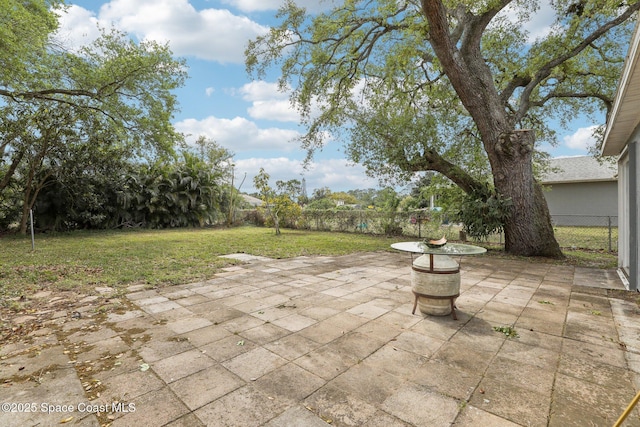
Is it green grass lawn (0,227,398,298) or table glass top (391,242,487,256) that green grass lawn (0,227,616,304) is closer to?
green grass lawn (0,227,398,298)

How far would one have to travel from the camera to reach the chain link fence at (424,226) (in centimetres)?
947

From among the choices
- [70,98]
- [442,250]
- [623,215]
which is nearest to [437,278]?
[442,250]

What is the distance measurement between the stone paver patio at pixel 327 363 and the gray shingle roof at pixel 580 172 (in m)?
14.6

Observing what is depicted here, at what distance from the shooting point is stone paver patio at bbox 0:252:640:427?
67.9 inches

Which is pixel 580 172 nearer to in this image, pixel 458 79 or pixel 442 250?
pixel 458 79

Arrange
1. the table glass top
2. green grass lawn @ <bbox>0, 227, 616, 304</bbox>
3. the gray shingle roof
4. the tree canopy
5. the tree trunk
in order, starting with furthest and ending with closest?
the gray shingle roof → the tree trunk → the tree canopy → green grass lawn @ <bbox>0, 227, 616, 304</bbox> → the table glass top

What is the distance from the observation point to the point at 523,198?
24.0 feet

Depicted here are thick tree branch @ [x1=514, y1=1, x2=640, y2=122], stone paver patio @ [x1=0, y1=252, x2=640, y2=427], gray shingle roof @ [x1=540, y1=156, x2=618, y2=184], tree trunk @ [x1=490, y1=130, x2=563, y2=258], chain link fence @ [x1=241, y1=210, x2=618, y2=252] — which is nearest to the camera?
stone paver patio @ [x1=0, y1=252, x2=640, y2=427]

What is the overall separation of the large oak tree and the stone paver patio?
418cm

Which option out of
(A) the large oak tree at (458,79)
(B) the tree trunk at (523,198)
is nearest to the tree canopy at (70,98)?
(A) the large oak tree at (458,79)

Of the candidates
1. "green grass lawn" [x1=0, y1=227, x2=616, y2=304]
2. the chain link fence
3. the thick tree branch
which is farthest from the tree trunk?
the chain link fence

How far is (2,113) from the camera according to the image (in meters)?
9.49

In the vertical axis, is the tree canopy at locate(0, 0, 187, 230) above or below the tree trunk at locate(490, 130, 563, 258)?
above

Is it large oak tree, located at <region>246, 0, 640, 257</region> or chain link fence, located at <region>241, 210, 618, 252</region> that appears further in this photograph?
chain link fence, located at <region>241, 210, 618, 252</region>
